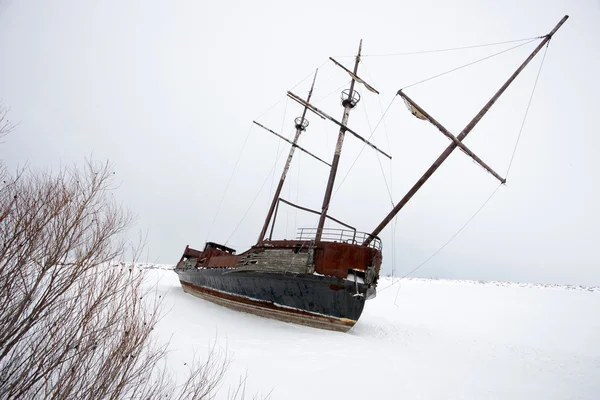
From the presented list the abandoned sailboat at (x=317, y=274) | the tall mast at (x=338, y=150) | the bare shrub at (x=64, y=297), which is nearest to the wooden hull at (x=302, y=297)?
the abandoned sailboat at (x=317, y=274)

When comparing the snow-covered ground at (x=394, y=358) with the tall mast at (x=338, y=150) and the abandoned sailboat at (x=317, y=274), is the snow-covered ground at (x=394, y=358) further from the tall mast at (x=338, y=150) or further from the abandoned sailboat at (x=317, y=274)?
the tall mast at (x=338, y=150)

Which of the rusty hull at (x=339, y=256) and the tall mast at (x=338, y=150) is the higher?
the tall mast at (x=338, y=150)

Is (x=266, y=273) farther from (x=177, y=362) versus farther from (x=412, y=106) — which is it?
(x=412, y=106)

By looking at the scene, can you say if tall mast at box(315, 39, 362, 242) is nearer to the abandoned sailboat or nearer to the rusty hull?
the abandoned sailboat

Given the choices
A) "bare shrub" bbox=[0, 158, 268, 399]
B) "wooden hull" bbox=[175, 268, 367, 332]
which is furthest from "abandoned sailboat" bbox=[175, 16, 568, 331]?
"bare shrub" bbox=[0, 158, 268, 399]

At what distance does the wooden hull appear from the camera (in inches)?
346

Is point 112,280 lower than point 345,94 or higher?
lower

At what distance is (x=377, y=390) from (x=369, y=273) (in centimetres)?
415

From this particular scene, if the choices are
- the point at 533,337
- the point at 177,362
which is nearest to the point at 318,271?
the point at 177,362

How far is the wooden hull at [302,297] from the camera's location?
28.9ft

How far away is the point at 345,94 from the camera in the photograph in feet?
47.3

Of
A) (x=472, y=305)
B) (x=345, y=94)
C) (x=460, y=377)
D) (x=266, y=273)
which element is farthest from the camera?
(x=472, y=305)

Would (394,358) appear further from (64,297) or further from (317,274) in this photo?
(64,297)

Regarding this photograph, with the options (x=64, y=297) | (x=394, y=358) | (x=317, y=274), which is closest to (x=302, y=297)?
(x=317, y=274)
